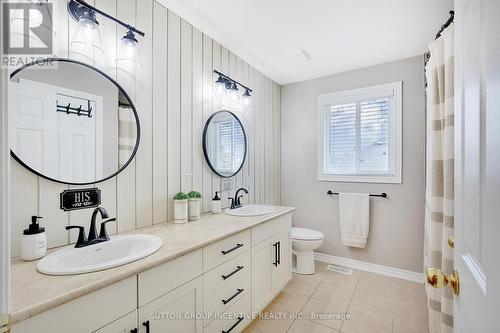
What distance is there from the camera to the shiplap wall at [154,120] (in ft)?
3.83

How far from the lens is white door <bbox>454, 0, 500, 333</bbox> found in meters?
0.46

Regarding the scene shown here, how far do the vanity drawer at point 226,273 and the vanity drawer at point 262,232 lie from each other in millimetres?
138

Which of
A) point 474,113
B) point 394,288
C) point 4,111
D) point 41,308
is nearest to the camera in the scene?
point 4,111

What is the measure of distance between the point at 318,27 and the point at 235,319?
244 centimetres

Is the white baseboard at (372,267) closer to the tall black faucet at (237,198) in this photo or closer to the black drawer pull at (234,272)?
the tall black faucet at (237,198)

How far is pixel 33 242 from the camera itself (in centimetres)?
102

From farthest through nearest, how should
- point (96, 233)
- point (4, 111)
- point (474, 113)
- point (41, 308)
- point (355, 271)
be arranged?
point (355, 271), point (96, 233), point (41, 308), point (474, 113), point (4, 111)

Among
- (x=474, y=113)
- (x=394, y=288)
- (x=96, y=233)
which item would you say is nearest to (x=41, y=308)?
(x=96, y=233)

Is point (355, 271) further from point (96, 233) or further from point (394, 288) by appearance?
point (96, 233)

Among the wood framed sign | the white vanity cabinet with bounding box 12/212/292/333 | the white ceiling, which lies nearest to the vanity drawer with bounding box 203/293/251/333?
the white vanity cabinet with bounding box 12/212/292/333

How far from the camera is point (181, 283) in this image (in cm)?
118

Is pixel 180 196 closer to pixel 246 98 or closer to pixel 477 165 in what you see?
pixel 246 98

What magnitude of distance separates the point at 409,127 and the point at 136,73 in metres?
2.77

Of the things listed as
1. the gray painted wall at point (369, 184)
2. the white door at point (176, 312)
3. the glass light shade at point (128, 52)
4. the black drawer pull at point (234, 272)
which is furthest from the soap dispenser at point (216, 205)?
the gray painted wall at point (369, 184)
